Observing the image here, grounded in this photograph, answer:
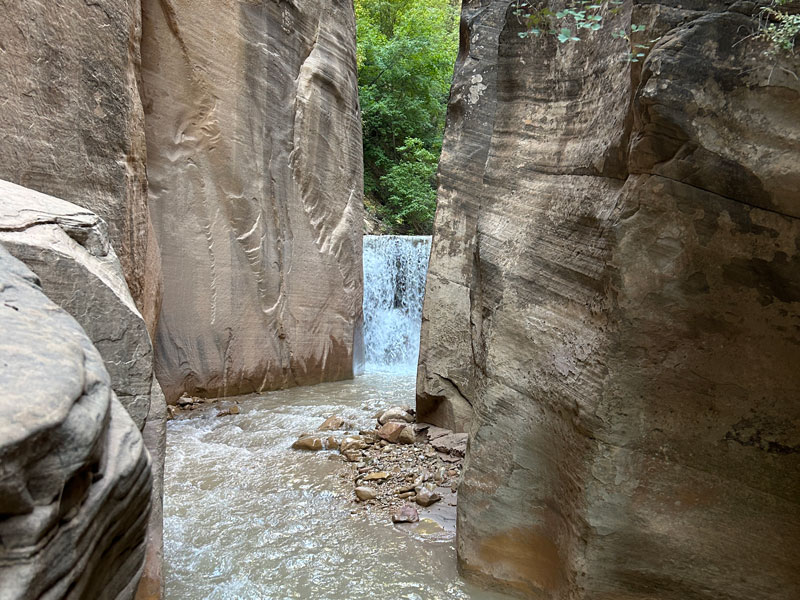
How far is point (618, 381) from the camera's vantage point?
206 cm

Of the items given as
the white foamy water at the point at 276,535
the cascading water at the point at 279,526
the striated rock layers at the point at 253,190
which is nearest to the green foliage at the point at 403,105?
the striated rock layers at the point at 253,190

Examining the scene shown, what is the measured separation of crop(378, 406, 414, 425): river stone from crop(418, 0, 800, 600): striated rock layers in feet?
7.40

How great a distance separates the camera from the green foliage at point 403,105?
14.3 m

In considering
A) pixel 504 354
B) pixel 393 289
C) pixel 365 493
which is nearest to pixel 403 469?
pixel 365 493

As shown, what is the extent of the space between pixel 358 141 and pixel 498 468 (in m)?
6.19

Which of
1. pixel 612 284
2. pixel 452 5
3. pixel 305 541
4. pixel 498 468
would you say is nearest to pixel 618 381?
pixel 612 284

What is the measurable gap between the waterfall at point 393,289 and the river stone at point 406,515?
548cm

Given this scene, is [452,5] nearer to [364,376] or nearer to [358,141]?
[358,141]

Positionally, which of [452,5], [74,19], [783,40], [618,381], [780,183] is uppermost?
[452,5]

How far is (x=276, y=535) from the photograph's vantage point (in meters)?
3.13

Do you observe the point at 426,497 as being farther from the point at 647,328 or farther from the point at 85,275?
the point at 85,275

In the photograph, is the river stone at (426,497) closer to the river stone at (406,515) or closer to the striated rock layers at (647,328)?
the river stone at (406,515)

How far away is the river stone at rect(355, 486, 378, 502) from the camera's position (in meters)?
3.56

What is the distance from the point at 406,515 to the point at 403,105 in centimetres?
1346
